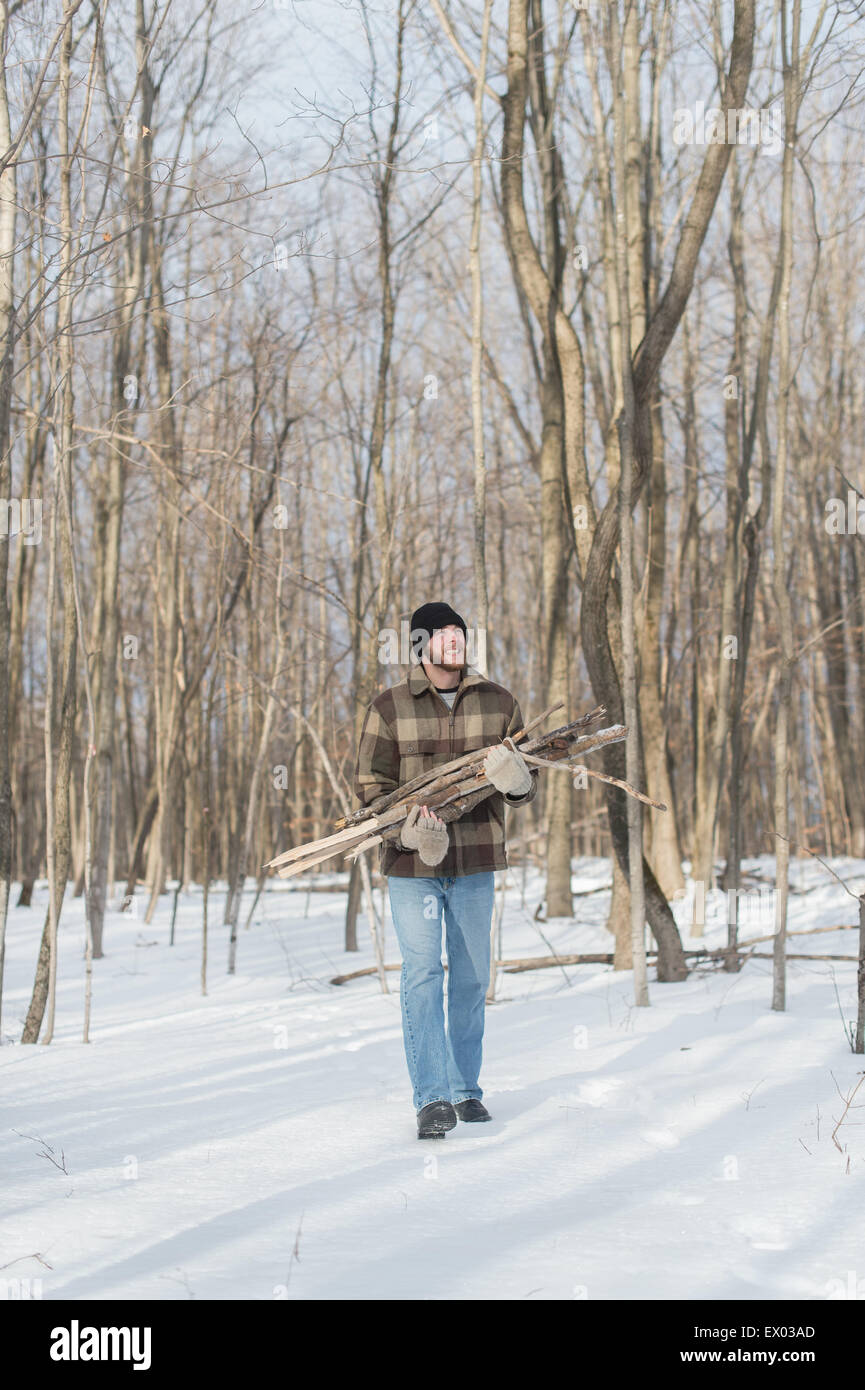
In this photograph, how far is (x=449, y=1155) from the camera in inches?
146

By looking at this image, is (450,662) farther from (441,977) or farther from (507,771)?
(441,977)

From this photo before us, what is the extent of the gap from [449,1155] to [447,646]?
163 centimetres

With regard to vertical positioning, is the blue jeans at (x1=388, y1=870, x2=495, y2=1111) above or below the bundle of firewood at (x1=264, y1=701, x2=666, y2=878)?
below

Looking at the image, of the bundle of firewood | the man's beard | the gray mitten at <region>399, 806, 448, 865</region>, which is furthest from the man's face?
the gray mitten at <region>399, 806, 448, 865</region>

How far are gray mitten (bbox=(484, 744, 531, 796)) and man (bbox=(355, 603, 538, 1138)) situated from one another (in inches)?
6.7

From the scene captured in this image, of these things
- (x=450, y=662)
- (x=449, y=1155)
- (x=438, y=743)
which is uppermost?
(x=450, y=662)

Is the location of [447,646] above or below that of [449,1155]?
above

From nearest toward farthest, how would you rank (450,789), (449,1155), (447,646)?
(449,1155)
(450,789)
(447,646)

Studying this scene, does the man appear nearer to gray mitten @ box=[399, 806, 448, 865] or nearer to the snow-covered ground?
gray mitten @ box=[399, 806, 448, 865]

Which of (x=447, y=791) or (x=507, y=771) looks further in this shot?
(x=447, y=791)

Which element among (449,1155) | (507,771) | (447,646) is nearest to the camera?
(449,1155)

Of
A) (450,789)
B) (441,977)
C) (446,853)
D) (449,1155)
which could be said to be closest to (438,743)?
(450,789)

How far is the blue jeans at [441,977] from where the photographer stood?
4051 mm

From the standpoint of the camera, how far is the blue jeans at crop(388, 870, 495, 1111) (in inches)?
159
